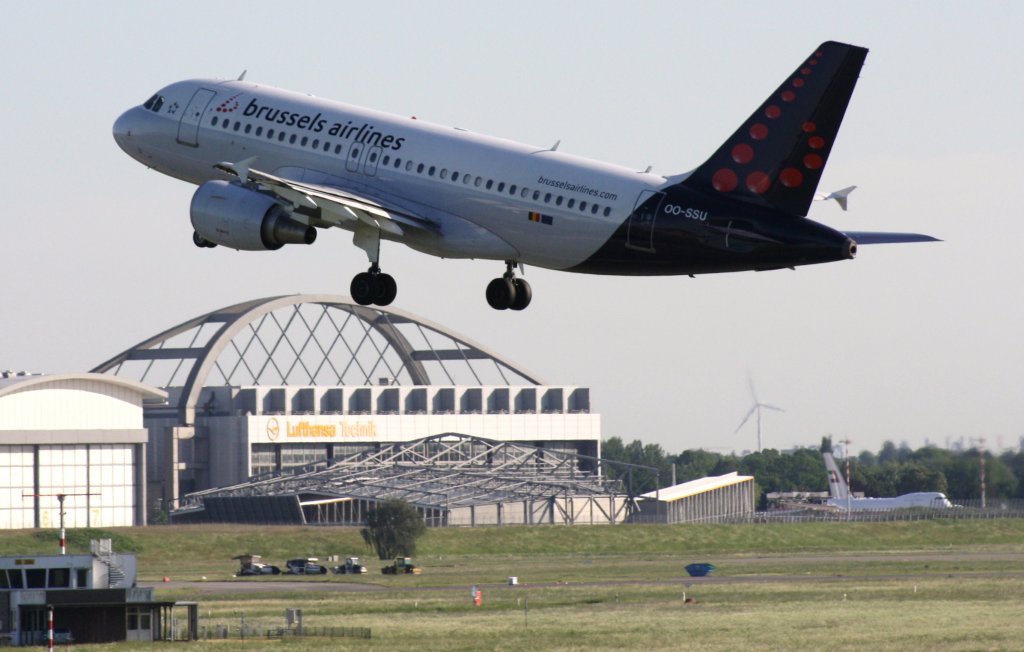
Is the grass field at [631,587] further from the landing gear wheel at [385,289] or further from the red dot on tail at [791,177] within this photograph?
the red dot on tail at [791,177]

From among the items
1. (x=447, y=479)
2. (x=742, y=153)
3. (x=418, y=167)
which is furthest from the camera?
(x=447, y=479)

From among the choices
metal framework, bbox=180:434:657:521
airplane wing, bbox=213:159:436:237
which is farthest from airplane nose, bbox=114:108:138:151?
metal framework, bbox=180:434:657:521

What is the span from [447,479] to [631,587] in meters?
69.9

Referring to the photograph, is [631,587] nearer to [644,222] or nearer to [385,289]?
[385,289]

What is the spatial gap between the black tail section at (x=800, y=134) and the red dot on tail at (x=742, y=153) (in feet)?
0.09

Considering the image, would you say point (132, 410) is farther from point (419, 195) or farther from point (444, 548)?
point (419, 195)

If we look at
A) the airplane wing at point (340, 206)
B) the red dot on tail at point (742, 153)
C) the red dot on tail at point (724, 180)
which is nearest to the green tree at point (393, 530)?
the airplane wing at point (340, 206)

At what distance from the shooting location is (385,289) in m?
59.8

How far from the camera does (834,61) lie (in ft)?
171

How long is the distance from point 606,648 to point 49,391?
3664 inches

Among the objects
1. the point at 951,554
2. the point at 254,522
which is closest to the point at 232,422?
the point at 254,522

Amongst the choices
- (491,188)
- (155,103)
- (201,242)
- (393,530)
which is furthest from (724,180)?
(393,530)

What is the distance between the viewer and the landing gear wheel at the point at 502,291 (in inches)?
2411

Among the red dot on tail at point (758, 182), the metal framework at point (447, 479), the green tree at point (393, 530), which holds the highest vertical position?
the red dot on tail at point (758, 182)
